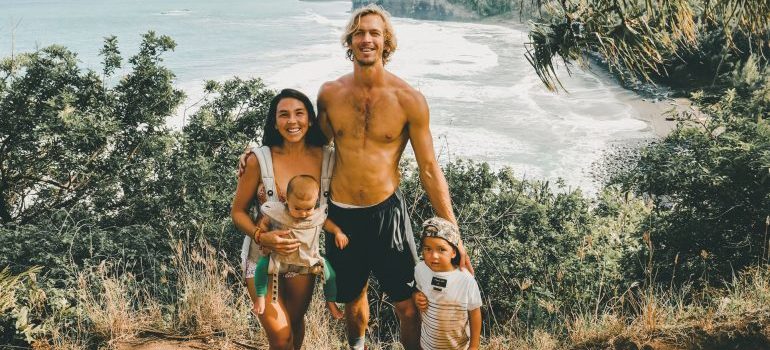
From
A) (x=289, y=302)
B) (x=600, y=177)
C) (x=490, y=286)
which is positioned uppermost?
(x=289, y=302)

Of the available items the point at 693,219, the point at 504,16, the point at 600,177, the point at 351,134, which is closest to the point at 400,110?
the point at 351,134

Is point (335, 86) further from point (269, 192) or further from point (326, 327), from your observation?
point (326, 327)

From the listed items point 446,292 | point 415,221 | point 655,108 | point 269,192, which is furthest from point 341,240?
point 655,108

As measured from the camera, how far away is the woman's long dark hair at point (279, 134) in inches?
96.2

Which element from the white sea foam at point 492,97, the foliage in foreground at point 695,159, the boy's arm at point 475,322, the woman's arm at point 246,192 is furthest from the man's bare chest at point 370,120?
the white sea foam at point 492,97

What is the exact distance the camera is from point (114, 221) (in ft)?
25.0

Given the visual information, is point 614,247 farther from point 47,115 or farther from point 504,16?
point 504,16

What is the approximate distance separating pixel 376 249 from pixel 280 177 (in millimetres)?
597

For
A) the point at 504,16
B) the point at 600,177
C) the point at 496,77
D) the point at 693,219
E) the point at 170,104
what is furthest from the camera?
the point at 504,16

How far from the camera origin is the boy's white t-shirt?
97.4 inches

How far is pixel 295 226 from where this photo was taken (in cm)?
237

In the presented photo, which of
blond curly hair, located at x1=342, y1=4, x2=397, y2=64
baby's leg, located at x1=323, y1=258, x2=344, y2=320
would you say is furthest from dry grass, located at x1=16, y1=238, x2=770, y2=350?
blond curly hair, located at x1=342, y1=4, x2=397, y2=64

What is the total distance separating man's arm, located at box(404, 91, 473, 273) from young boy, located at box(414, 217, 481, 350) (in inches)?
4.5

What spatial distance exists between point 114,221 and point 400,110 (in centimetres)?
632
